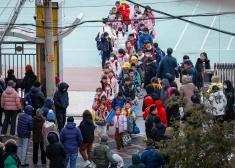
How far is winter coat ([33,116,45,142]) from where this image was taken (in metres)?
19.1

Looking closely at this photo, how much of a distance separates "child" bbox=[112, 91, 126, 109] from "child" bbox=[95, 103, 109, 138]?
381 mm

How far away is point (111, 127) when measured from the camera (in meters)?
23.0

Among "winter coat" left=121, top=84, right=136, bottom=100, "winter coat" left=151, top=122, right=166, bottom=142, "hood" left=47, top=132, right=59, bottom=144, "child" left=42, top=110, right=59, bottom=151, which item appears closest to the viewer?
"hood" left=47, top=132, right=59, bottom=144

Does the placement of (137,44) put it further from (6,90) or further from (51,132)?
(51,132)

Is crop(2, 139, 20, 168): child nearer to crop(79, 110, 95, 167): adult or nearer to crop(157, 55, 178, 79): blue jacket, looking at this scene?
crop(79, 110, 95, 167): adult

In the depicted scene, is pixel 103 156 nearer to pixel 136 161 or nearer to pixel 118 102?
pixel 136 161

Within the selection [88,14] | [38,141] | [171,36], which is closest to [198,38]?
[171,36]

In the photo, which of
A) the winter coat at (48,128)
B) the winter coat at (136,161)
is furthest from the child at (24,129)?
the winter coat at (136,161)

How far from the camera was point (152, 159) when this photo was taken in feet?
53.7

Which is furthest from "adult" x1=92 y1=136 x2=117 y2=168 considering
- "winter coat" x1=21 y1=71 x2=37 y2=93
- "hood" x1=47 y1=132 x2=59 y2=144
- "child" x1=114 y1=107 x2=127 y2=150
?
"winter coat" x1=21 y1=71 x2=37 y2=93

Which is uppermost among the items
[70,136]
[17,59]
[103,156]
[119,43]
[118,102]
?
[119,43]

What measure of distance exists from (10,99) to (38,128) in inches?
115

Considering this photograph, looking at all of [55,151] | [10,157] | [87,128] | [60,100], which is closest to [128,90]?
[60,100]

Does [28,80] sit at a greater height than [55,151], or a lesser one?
greater
